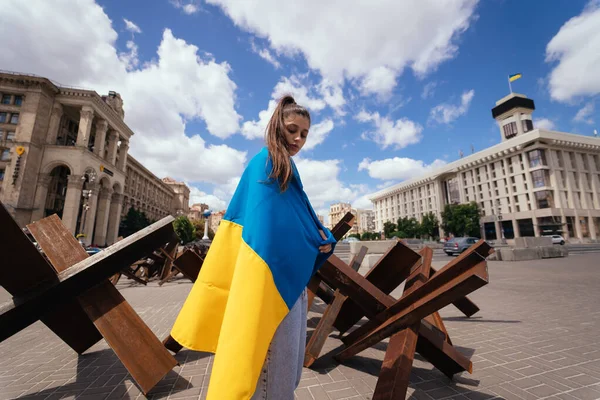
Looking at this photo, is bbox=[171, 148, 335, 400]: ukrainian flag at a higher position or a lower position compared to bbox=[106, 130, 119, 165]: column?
lower

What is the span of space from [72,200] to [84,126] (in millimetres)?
11978

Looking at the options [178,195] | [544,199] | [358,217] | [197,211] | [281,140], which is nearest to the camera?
[281,140]

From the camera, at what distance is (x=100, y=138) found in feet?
144

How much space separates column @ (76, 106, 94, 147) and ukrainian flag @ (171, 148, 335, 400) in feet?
167

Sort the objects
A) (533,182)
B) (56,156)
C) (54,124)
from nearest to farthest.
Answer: (56,156)
(54,124)
(533,182)

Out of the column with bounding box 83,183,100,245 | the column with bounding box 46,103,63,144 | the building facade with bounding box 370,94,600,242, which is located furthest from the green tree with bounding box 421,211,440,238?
the column with bounding box 46,103,63,144

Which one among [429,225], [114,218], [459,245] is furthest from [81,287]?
[429,225]

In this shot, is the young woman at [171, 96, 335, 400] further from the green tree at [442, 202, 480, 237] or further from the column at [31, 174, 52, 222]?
the green tree at [442, 202, 480, 237]

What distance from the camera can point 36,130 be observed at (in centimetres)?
3734

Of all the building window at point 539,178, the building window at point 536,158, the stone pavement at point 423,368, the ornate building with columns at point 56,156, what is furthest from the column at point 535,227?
the ornate building with columns at point 56,156

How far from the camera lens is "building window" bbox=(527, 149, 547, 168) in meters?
54.8

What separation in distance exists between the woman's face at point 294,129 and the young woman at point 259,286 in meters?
0.08

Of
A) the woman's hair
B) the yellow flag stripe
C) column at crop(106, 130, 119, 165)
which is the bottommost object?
the yellow flag stripe

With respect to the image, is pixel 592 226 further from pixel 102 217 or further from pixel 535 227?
pixel 102 217
